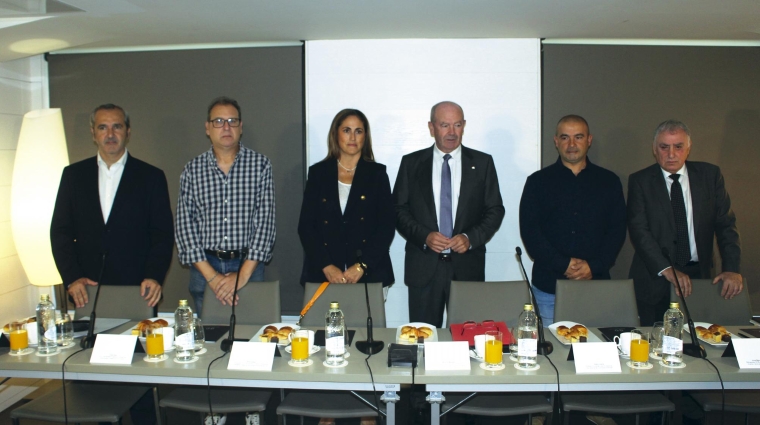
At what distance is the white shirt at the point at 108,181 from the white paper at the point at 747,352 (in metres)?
3.36

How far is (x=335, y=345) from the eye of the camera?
2.27m

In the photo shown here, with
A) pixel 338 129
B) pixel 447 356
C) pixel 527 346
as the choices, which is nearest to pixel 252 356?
pixel 447 356

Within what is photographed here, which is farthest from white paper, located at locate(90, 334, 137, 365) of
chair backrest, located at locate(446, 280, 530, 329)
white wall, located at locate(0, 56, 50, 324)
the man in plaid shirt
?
white wall, located at locate(0, 56, 50, 324)

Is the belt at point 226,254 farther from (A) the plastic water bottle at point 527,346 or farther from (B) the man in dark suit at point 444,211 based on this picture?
(A) the plastic water bottle at point 527,346

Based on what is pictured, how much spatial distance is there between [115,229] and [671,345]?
3.04 m

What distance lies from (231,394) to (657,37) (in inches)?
155

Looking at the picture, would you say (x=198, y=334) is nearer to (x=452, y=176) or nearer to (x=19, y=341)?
(x=19, y=341)

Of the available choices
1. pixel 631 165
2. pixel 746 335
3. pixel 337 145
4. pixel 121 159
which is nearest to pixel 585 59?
pixel 631 165

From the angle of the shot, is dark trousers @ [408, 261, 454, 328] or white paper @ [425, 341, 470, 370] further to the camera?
dark trousers @ [408, 261, 454, 328]

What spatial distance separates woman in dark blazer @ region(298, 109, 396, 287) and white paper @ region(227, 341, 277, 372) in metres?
1.10

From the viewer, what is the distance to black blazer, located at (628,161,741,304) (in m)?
3.44

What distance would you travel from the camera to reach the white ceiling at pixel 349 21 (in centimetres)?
339

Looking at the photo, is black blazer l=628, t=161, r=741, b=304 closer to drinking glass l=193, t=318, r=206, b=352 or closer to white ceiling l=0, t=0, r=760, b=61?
white ceiling l=0, t=0, r=760, b=61

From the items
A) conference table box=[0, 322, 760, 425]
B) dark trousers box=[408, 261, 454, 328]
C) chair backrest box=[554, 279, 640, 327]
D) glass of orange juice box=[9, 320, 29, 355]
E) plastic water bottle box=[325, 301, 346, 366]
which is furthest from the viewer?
dark trousers box=[408, 261, 454, 328]
